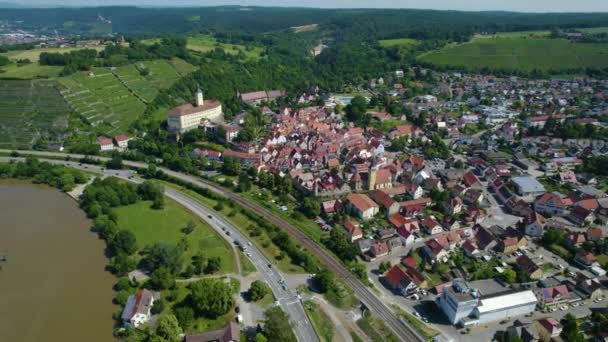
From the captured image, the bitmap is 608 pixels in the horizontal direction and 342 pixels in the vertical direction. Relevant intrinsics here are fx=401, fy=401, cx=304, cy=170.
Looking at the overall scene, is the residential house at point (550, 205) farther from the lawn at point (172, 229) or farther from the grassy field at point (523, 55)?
the grassy field at point (523, 55)

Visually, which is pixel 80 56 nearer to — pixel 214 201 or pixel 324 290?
pixel 214 201

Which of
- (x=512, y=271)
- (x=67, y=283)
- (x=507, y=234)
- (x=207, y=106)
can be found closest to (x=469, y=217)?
(x=507, y=234)

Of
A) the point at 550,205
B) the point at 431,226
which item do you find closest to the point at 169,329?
the point at 431,226

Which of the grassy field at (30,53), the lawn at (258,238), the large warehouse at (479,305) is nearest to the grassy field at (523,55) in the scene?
the lawn at (258,238)

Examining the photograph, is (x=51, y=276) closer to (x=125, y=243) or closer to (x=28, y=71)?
(x=125, y=243)

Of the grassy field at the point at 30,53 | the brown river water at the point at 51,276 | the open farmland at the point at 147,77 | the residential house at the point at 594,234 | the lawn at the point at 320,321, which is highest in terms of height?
the grassy field at the point at 30,53
